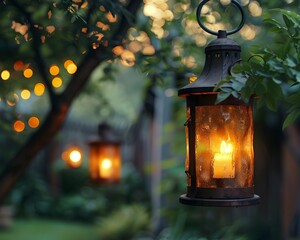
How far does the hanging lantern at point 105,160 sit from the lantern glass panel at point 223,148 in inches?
240

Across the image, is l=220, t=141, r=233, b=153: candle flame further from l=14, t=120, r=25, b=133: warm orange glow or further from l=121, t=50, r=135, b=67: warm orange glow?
l=14, t=120, r=25, b=133: warm orange glow

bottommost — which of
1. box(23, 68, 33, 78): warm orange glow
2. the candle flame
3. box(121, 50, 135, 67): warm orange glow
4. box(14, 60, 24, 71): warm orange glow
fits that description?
the candle flame

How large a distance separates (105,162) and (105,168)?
129 millimetres

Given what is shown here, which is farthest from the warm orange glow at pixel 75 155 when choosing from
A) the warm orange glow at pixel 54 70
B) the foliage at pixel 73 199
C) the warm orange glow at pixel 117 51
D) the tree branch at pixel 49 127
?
the foliage at pixel 73 199

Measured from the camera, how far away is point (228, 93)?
3605 mm

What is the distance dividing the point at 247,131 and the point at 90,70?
2177 millimetres

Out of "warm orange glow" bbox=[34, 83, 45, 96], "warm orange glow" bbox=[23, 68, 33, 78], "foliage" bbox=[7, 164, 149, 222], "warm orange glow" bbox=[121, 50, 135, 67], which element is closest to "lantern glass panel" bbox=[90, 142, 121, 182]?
"warm orange glow" bbox=[34, 83, 45, 96]

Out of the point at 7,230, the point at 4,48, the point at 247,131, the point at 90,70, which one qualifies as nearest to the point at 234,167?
the point at 247,131

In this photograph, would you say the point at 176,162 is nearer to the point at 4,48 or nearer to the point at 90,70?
the point at 4,48

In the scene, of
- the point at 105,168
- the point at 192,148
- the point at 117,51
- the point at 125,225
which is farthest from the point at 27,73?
the point at 125,225

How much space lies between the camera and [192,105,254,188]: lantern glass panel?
12.8ft

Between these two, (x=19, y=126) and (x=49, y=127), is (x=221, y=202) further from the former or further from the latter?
(x=19, y=126)

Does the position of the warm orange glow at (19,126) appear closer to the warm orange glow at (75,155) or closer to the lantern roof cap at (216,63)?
the warm orange glow at (75,155)

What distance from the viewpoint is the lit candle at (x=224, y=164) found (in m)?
3.89
